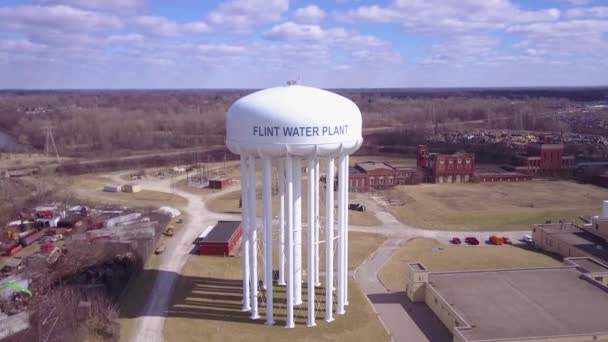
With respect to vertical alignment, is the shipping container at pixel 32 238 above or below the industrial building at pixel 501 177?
below

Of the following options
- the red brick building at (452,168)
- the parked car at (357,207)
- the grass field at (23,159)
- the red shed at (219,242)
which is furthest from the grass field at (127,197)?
the red brick building at (452,168)

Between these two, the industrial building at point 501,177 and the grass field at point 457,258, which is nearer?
the grass field at point 457,258

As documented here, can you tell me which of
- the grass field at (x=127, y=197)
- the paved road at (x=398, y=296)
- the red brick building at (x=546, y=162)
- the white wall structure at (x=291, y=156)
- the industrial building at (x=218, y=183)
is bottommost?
the paved road at (x=398, y=296)

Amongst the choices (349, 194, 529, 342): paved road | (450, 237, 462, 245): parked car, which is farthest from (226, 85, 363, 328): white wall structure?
(450, 237, 462, 245): parked car

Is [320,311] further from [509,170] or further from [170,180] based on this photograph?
[509,170]

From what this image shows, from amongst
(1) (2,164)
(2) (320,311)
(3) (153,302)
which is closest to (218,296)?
(3) (153,302)

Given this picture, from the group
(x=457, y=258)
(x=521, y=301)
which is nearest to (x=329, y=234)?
(x=521, y=301)

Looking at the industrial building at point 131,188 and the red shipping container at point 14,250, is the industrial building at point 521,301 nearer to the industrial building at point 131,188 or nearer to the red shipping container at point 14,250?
the red shipping container at point 14,250
